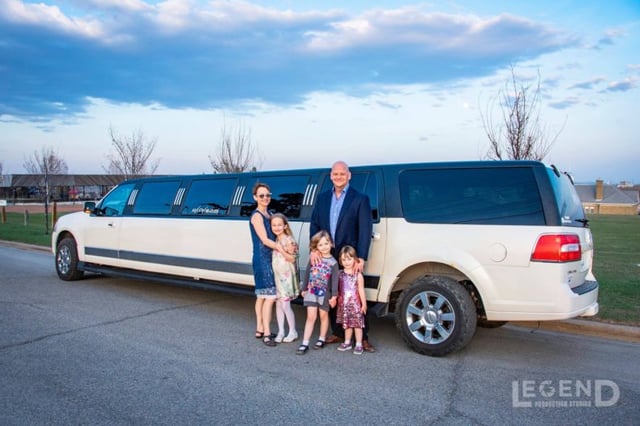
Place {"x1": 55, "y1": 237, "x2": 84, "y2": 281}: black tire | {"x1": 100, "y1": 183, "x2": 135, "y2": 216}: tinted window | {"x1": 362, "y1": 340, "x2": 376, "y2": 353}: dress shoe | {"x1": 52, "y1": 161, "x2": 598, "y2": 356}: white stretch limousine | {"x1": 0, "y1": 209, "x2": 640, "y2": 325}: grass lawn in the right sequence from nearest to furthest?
{"x1": 52, "y1": 161, "x2": 598, "y2": 356}: white stretch limousine
{"x1": 362, "y1": 340, "x2": 376, "y2": 353}: dress shoe
{"x1": 0, "y1": 209, "x2": 640, "y2": 325}: grass lawn
{"x1": 100, "y1": 183, "x2": 135, "y2": 216}: tinted window
{"x1": 55, "y1": 237, "x2": 84, "y2": 281}: black tire

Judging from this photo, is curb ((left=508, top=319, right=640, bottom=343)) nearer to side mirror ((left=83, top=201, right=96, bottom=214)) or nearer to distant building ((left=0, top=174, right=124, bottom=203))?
side mirror ((left=83, top=201, right=96, bottom=214))

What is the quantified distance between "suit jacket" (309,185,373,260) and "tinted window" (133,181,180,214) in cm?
315

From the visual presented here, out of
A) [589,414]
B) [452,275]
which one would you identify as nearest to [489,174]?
[452,275]

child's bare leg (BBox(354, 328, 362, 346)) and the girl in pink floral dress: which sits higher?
the girl in pink floral dress

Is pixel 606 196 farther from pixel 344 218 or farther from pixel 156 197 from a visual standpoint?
pixel 344 218

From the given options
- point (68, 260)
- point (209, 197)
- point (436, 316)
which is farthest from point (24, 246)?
point (436, 316)

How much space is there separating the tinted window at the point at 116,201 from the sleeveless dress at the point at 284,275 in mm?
3955

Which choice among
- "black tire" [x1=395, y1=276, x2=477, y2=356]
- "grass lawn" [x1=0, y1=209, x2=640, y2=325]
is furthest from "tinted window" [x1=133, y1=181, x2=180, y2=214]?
"grass lawn" [x1=0, y1=209, x2=640, y2=325]

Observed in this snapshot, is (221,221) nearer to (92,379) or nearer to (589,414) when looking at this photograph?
(92,379)

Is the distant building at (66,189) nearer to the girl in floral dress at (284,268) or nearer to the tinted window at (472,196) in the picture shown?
the girl in floral dress at (284,268)

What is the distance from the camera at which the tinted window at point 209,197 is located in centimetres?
705

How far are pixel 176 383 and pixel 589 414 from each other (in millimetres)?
3161

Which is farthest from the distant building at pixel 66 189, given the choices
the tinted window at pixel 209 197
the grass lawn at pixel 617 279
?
the tinted window at pixel 209 197

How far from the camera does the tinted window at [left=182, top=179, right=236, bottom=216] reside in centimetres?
705
